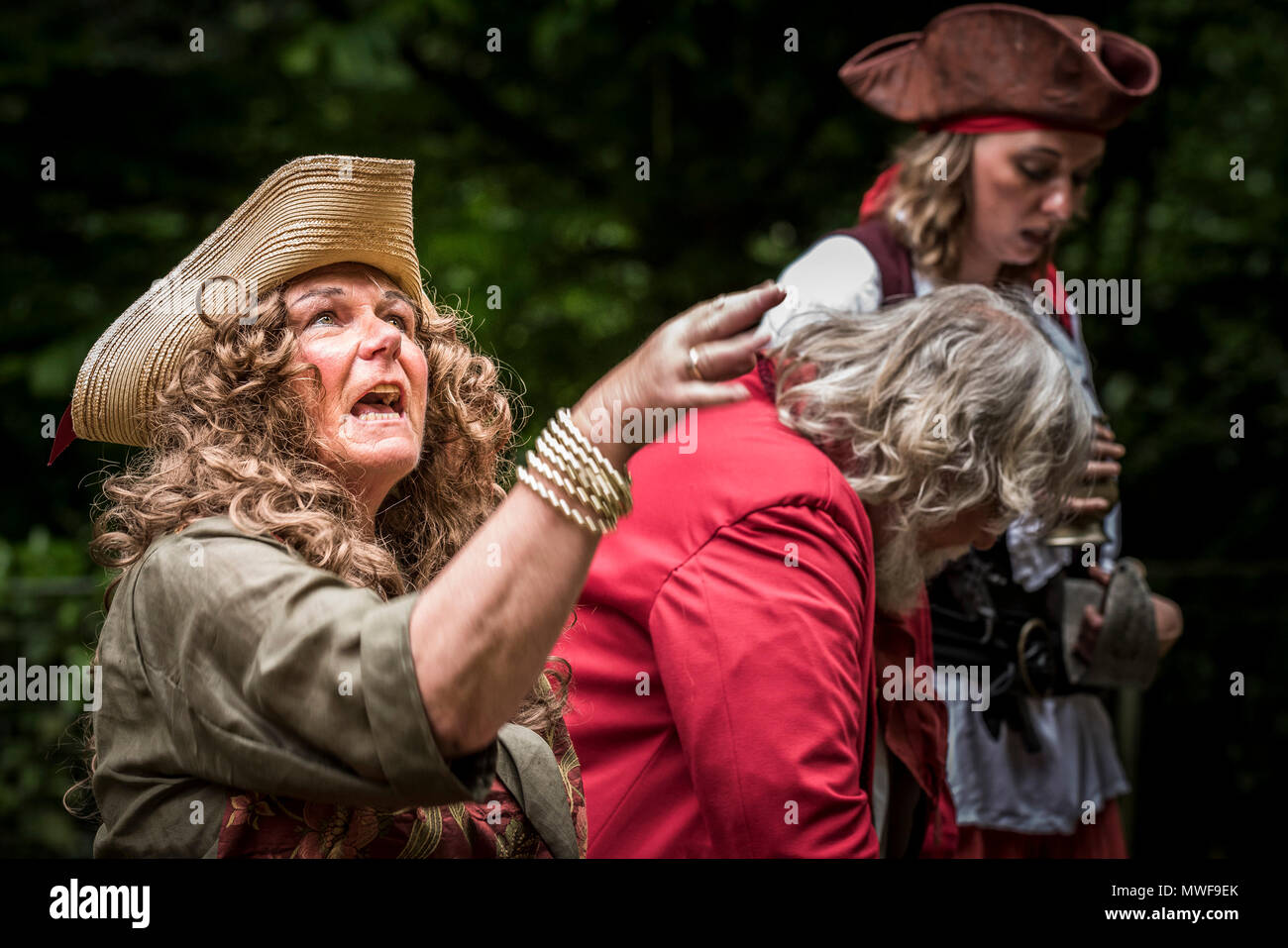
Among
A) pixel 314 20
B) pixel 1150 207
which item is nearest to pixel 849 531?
pixel 314 20

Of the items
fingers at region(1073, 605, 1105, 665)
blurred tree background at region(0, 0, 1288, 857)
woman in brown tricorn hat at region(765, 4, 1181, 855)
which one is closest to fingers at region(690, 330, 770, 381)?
woman in brown tricorn hat at region(765, 4, 1181, 855)

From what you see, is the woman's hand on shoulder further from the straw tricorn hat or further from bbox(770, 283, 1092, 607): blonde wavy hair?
bbox(770, 283, 1092, 607): blonde wavy hair

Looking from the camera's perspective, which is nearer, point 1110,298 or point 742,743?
Result: point 742,743

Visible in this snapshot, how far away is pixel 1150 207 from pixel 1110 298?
679 millimetres

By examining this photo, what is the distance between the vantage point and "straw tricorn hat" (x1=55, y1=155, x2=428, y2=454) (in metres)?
1.67

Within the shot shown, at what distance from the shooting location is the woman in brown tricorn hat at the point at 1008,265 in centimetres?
310

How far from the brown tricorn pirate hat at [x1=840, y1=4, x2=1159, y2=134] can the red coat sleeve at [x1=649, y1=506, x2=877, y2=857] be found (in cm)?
186

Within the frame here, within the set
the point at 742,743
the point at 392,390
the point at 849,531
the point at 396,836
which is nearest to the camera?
the point at 396,836

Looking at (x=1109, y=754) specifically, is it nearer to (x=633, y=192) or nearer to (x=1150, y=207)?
(x=633, y=192)

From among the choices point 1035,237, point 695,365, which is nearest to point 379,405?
point 695,365

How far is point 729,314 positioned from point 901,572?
45.9 inches

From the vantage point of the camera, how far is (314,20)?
486cm

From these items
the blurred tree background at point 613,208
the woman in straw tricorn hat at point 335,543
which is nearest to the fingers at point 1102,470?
the woman in straw tricorn hat at point 335,543
